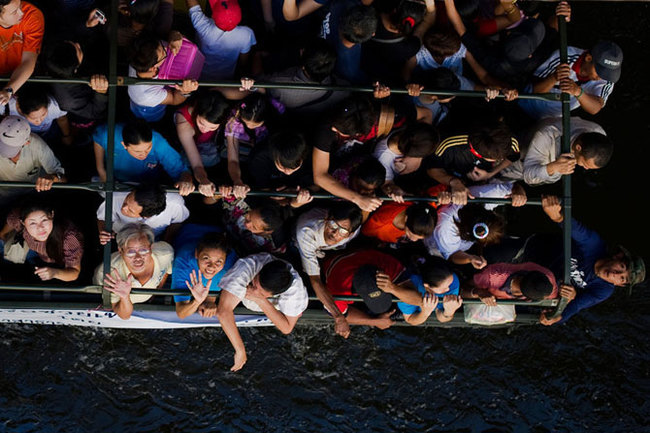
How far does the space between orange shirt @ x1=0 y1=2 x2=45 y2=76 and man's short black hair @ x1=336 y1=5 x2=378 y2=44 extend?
1.93 meters

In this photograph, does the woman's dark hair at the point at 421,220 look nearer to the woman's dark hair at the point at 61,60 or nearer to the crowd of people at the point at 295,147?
the crowd of people at the point at 295,147

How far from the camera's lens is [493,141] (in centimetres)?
418

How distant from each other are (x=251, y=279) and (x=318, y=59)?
144 centimetres

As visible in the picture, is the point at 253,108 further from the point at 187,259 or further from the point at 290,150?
the point at 187,259

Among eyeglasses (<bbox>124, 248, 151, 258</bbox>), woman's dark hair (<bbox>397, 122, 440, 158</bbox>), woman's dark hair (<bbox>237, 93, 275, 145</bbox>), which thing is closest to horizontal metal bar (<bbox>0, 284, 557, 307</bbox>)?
eyeglasses (<bbox>124, 248, 151, 258</bbox>)

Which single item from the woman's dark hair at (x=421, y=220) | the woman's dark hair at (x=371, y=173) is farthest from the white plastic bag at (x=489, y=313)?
the woman's dark hair at (x=371, y=173)

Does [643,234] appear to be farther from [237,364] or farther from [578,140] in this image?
[237,364]

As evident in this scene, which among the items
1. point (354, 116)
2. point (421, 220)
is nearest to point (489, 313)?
point (421, 220)

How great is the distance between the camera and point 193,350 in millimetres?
5898

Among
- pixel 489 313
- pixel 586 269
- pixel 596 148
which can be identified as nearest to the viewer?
pixel 596 148

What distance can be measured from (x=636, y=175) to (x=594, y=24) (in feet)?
4.74

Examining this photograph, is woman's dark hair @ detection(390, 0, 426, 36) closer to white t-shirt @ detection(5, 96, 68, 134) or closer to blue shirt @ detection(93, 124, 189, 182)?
blue shirt @ detection(93, 124, 189, 182)

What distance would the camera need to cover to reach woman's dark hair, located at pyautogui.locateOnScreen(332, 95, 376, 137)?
13.3 ft

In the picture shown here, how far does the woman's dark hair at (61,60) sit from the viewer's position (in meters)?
3.87
